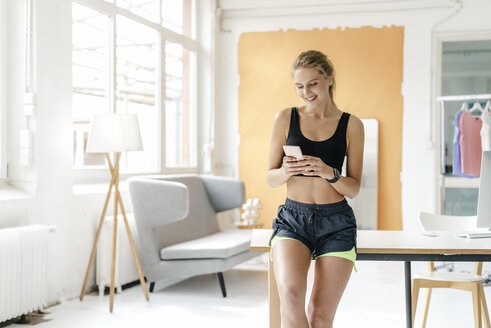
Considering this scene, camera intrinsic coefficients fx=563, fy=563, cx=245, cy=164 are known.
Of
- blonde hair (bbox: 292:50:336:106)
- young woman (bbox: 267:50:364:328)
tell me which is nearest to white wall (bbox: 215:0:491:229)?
young woman (bbox: 267:50:364:328)

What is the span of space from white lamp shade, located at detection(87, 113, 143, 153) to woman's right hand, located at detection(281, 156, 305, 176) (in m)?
2.03

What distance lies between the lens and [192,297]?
13.6 ft

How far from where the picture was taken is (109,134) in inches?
152

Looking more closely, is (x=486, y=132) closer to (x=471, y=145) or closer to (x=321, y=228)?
(x=471, y=145)

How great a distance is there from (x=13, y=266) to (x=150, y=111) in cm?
252

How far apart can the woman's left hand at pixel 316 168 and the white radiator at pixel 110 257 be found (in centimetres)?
252

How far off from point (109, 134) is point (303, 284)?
231 cm

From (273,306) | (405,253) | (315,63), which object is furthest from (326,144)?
(273,306)

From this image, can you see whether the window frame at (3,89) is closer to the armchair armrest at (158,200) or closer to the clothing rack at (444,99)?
the armchair armrest at (158,200)

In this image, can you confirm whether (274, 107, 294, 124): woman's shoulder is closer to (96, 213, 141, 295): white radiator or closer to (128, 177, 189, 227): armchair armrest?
(128, 177, 189, 227): armchair armrest

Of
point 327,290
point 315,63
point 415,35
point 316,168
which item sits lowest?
point 327,290

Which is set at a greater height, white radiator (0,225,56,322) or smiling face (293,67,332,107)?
smiling face (293,67,332,107)

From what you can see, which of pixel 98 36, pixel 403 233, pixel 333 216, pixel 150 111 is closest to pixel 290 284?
pixel 333 216

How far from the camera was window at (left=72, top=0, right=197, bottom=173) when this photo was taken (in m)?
4.45
